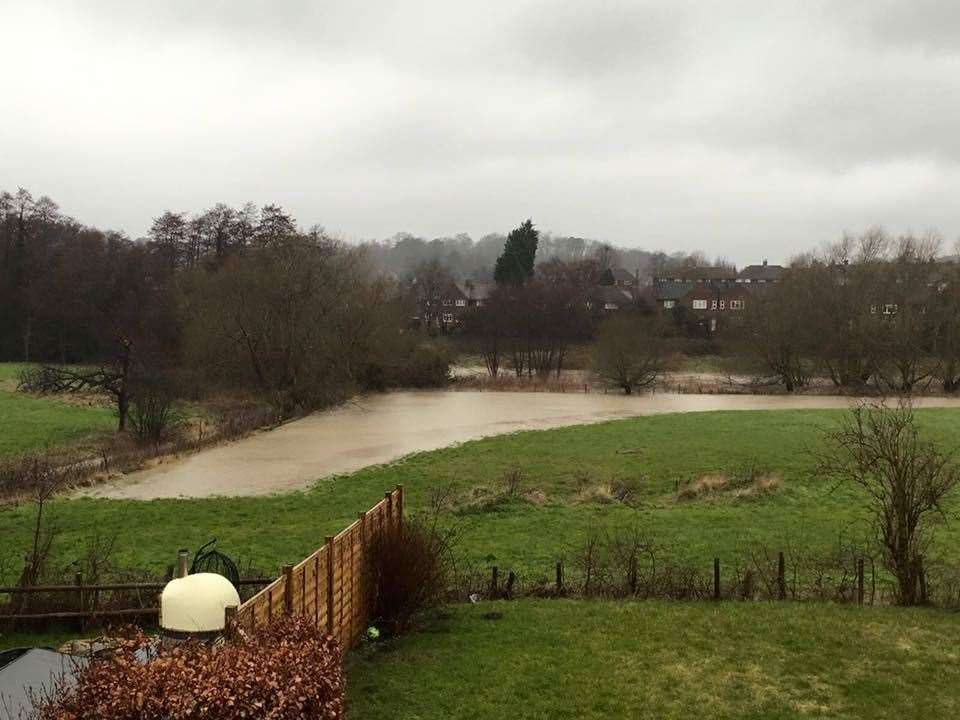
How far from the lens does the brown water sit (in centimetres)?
2456

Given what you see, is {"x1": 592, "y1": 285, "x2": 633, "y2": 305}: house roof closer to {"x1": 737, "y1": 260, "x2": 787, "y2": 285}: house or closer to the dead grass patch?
{"x1": 737, "y1": 260, "x2": 787, "y2": 285}: house

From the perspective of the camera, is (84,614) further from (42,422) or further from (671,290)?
(671,290)

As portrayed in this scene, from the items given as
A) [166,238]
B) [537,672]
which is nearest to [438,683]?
[537,672]

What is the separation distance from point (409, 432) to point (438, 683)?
88.3ft

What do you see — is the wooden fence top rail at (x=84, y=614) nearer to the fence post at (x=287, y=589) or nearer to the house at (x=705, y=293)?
the fence post at (x=287, y=589)

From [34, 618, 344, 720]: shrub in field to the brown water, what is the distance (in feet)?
61.3

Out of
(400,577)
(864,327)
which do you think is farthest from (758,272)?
(400,577)

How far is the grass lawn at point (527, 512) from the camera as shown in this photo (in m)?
16.2

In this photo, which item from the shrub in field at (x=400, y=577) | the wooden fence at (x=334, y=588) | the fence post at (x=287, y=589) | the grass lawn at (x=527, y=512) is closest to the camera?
the wooden fence at (x=334, y=588)

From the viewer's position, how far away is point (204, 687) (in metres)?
4.52

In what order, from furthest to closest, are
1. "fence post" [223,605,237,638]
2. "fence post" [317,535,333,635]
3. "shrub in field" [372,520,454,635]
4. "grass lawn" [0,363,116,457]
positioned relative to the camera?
"grass lawn" [0,363,116,457], "shrub in field" [372,520,454,635], "fence post" [317,535,333,635], "fence post" [223,605,237,638]

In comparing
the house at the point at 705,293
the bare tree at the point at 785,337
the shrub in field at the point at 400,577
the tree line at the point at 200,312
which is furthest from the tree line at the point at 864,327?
the shrub in field at the point at 400,577

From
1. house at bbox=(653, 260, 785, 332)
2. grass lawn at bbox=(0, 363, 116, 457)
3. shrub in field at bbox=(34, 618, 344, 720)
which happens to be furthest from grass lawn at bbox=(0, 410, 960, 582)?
house at bbox=(653, 260, 785, 332)

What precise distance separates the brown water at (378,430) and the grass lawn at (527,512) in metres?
2.15
